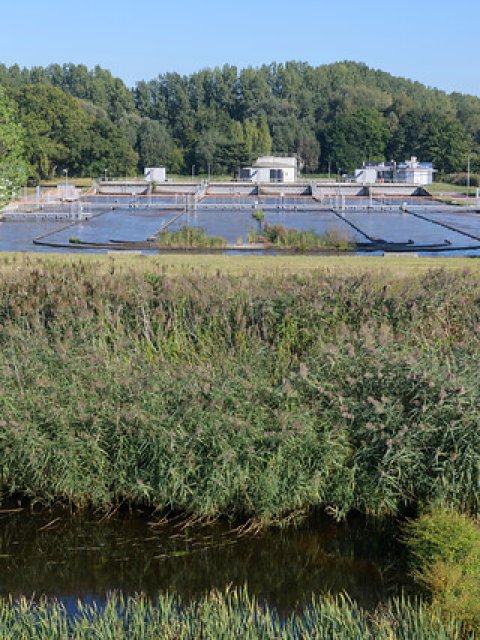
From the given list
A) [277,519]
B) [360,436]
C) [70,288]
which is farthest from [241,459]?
[70,288]

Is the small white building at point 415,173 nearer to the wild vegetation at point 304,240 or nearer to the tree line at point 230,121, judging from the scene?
the tree line at point 230,121


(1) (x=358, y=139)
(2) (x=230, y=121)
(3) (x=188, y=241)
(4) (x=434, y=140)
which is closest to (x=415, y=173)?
(4) (x=434, y=140)

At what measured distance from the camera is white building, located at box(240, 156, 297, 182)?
225ft

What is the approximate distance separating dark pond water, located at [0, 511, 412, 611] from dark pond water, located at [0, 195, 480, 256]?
19967mm

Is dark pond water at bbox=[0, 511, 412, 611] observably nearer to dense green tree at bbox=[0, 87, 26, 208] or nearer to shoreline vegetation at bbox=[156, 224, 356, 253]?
dense green tree at bbox=[0, 87, 26, 208]

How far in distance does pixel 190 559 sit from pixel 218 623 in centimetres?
143

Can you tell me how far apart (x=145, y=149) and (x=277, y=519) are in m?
73.2

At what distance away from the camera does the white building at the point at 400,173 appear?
65.8 metres

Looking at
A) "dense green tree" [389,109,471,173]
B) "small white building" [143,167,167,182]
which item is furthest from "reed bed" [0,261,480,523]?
"dense green tree" [389,109,471,173]

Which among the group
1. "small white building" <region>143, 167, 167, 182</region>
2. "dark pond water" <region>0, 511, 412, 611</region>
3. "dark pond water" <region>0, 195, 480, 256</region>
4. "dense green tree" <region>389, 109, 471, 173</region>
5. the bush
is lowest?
"dark pond water" <region>0, 511, 412, 611</region>

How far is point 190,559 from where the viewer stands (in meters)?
5.63

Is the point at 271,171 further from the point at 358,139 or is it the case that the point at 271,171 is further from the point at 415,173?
the point at 358,139

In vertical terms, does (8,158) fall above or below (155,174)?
above

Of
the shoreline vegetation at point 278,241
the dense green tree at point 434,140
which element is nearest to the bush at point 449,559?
the shoreline vegetation at point 278,241
